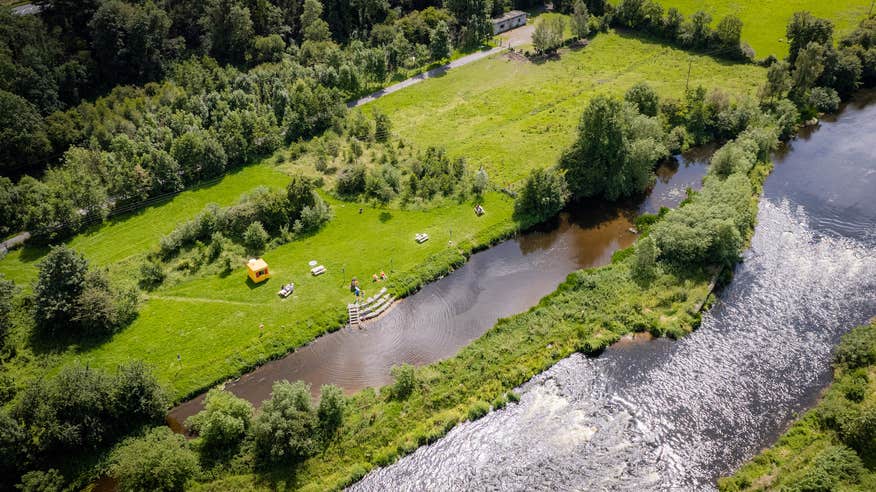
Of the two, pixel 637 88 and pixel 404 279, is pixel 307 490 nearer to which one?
pixel 404 279

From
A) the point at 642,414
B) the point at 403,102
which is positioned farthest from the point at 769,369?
the point at 403,102

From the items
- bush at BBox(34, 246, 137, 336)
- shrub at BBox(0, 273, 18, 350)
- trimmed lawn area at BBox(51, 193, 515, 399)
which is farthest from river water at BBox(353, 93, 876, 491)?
shrub at BBox(0, 273, 18, 350)

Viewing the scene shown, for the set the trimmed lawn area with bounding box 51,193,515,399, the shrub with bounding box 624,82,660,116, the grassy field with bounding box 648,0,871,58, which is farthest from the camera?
the grassy field with bounding box 648,0,871,58

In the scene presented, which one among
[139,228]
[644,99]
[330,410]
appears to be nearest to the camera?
[330,410]

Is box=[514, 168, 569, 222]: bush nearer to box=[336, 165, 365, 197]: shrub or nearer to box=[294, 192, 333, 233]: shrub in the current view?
box=[336, 165, 365, 197]: shrub

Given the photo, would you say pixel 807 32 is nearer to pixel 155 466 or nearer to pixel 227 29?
pixel 227 29

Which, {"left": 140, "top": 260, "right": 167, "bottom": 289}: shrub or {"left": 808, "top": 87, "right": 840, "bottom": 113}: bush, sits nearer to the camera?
{"left": 140, "top": 260, "right": 167, "bottom": 289}: shrub

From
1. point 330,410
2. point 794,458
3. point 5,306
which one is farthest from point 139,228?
point 794,458
